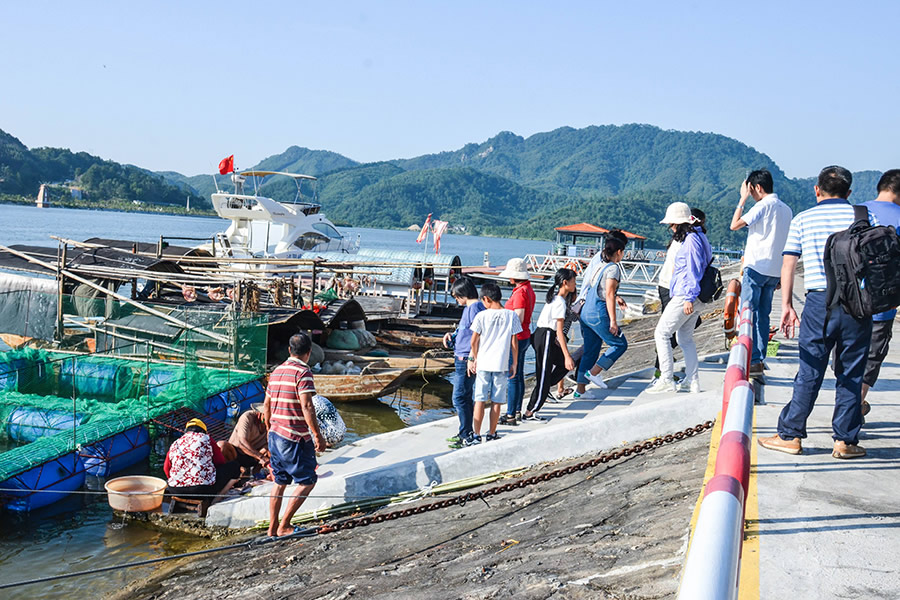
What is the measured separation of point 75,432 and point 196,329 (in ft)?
12.1

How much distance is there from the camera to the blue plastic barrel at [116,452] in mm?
9531

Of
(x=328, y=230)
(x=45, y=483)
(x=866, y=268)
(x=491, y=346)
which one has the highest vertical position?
(x=328, y=230)

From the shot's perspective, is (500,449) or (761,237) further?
(500,449)

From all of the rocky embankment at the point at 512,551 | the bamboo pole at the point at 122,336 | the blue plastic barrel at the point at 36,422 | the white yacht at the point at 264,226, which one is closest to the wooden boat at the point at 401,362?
the bamboo pole at the point at 122,336

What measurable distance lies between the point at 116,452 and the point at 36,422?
146 centimetres

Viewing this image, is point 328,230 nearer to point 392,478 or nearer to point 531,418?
point 531,418

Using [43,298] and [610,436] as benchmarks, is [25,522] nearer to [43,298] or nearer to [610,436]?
[610,436]

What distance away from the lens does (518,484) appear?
5914 millimetres

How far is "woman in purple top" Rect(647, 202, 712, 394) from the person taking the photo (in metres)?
6.83

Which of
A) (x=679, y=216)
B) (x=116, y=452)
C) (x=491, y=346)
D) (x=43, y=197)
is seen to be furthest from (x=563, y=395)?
(x=43, y=197)

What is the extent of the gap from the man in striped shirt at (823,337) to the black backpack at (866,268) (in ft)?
0.53

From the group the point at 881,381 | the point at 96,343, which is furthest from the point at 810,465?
the point at 96,343

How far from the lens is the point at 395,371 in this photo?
648 inches

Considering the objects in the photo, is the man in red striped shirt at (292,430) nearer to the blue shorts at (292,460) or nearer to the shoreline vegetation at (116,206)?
the blue shorts at (292,460)
